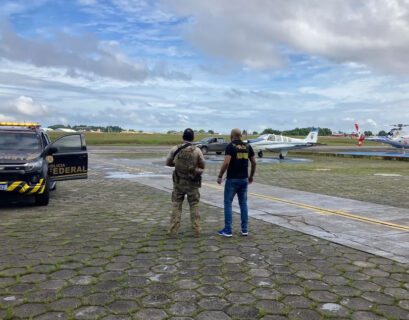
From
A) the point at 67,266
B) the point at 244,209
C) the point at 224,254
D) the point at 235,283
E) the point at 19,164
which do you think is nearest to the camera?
the point at 235,283

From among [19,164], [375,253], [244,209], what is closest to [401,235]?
[375,253]

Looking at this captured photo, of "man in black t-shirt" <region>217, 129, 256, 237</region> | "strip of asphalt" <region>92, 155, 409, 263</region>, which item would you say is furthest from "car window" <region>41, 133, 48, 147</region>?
"man in black t-shirt" <region>217, 129, 256, 237</region>

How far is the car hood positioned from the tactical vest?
4.19m

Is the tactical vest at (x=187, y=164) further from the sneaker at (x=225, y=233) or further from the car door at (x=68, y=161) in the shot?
the car door at (x=68, y=161)

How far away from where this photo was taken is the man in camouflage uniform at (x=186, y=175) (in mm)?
6020

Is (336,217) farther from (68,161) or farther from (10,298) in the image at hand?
(68,161)

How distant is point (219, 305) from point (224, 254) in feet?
5.30

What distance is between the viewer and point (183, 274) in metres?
4.42

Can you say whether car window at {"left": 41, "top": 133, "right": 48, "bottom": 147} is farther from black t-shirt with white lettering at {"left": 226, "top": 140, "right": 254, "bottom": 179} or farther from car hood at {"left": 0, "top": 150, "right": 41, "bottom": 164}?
black t-shirt with white lettering at {"left": 226, "top": 140, "right": 254, "bottom": 179}

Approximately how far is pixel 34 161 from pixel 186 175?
426 cm

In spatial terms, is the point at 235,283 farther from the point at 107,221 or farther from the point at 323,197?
the point at 323,197

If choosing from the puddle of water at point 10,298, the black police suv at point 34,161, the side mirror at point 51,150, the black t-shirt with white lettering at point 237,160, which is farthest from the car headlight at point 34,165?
the puddle of water at point 10,298

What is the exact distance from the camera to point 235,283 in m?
4.17

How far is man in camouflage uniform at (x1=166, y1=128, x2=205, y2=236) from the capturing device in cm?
602
